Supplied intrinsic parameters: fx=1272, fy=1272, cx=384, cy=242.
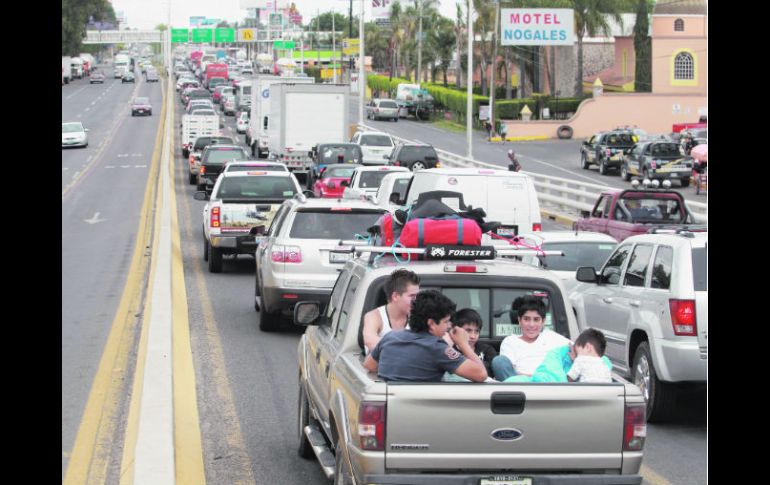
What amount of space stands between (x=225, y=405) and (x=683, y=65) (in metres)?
74.1

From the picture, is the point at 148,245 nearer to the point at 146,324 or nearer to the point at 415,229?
the point at 146,324

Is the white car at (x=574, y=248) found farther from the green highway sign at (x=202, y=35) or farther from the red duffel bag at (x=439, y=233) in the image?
the green highway sign at (x=202, y=35)

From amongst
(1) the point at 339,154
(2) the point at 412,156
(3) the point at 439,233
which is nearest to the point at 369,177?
(1) the point at 339,154

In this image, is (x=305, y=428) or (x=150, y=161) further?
(x=150, y=161)

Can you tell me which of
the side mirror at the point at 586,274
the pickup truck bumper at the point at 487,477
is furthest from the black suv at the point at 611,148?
the pickup truck bumper at the point at 487,477

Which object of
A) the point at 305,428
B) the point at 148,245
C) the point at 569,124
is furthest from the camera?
the point at 569,124

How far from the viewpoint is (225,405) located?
38.2 ft

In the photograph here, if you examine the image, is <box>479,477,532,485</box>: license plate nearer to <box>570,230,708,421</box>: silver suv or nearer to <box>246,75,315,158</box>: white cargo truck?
<box>570,230,708,421</box>: silver suv

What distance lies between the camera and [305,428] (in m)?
9.19

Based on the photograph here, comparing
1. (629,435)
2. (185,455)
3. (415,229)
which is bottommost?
(185,455)
